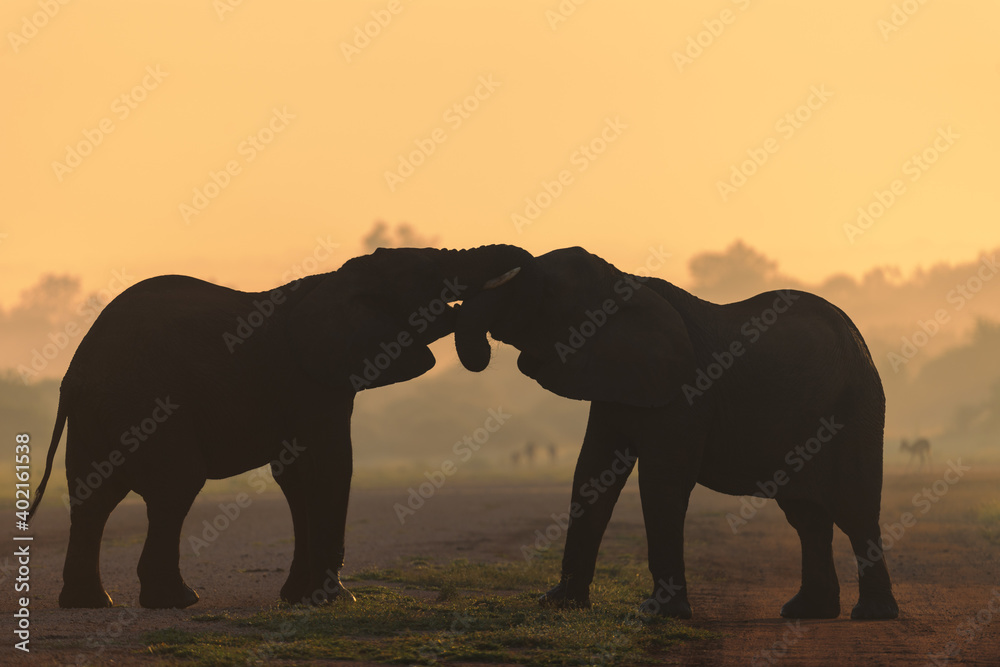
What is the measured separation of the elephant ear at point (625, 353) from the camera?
13867 mm

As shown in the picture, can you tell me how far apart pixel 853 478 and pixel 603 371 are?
150 inches

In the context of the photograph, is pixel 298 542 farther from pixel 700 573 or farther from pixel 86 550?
pixel 700 573

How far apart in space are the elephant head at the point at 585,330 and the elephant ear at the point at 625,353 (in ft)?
0.04

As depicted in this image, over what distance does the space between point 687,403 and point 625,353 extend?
1.00 m

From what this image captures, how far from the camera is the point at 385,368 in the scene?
48.6 feet

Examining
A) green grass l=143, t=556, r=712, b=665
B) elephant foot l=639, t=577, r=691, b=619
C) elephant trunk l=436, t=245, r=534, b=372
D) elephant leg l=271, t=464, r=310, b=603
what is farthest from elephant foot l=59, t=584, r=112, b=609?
elephant foot l=639, t=577, r=691, b=619

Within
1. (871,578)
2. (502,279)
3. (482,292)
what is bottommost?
(871,578)

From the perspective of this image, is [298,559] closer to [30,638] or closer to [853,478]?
[30,638]

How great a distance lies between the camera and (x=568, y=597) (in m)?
14.5

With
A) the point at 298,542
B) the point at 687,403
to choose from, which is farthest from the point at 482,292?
the point at 298,542

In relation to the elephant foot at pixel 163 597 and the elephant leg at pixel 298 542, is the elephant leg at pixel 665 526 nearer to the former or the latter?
the elephant leg at pixel 298 542

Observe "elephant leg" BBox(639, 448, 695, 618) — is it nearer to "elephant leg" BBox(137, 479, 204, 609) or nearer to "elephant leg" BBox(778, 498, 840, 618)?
"elephant leg" BBox(778, 498, 840, 618)

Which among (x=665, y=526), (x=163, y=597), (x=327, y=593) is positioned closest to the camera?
(x=665, y=526)

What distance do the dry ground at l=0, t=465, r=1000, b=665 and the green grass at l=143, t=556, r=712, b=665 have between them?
1.60ft
